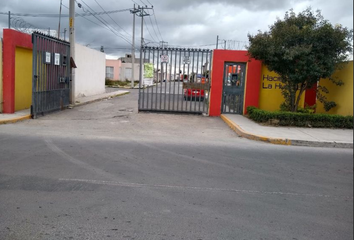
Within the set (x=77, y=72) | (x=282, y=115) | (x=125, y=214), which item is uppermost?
(x=77, y=72)

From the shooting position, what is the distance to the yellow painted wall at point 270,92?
13.6 meters

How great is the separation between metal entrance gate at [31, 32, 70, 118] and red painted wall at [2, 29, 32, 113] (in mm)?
921

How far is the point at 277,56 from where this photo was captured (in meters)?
11.2

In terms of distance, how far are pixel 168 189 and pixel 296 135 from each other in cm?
571

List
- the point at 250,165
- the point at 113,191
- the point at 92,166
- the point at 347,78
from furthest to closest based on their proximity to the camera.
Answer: the point at 347,78 < the point at 250,165 < the point at 92,166 < the point at 113,191

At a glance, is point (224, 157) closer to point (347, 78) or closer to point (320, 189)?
point (320, 189)

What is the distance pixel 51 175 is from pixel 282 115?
7944 mm

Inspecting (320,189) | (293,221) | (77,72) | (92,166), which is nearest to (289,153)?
(320,189)

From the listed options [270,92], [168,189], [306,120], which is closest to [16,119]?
[168,189]

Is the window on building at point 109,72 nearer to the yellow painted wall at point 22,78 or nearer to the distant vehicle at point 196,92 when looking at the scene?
the yellow painted wall at point 22,78

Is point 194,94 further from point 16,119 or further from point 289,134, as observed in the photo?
point 16,119

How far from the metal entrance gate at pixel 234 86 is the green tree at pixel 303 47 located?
2122 millimetres

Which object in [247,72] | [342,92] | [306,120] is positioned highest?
[247,72]

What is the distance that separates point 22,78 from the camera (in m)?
13.1
